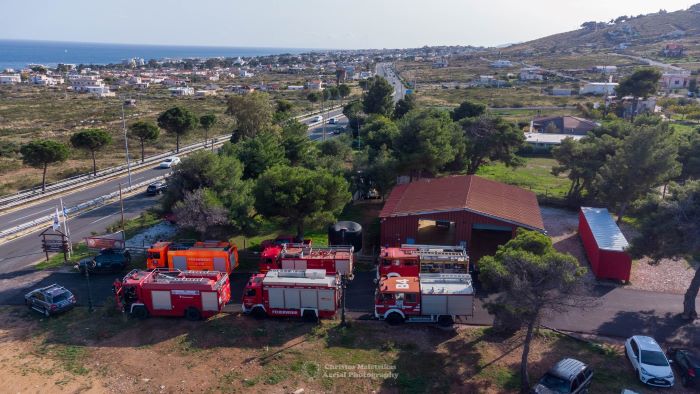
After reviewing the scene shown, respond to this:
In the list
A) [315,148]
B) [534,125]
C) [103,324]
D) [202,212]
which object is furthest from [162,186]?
[534,125]

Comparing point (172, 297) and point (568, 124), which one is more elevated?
point (568, 124)

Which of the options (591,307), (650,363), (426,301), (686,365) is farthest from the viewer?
(426,301)

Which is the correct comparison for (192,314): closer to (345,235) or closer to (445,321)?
(345,235)

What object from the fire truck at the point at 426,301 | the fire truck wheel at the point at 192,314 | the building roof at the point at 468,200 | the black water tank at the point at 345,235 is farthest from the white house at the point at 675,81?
the fire truck wheel at the point at 192,314

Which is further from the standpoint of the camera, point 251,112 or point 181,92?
point 181,92

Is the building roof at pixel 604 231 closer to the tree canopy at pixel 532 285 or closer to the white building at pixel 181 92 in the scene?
the tree canopy at pixel 532 285

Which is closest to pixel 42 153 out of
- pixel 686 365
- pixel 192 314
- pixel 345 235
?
pixel 192 314

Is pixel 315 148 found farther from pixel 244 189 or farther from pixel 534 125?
pixel 534 125
